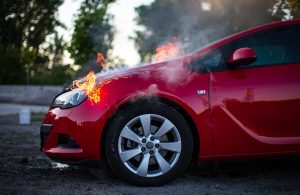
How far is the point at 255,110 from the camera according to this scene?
3980 mm

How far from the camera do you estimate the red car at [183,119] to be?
3.99 metres

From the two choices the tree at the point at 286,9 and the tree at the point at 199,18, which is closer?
the tree at the point at 286,9

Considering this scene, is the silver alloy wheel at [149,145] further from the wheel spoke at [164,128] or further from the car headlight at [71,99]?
the car headlight at [71,99]

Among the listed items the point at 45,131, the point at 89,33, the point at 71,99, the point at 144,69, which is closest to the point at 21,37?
the point at 89,33

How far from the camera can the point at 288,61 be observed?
4191 mm

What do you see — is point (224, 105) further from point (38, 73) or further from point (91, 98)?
point (38, 73)

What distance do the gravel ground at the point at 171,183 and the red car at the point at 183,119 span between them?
23 cm

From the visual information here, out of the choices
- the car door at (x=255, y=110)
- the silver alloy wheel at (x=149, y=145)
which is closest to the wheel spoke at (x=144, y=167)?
the silver alloy wheel at (x=149, y=145)

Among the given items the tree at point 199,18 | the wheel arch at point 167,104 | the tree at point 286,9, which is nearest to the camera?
the wheel arch at point 167,104

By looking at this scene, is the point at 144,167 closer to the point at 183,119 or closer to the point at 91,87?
the point at 183,119

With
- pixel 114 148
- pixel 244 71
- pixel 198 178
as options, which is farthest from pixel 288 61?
pixel 114 148

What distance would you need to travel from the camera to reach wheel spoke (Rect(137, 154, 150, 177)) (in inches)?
156

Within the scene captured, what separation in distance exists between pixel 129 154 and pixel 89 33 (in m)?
10.6

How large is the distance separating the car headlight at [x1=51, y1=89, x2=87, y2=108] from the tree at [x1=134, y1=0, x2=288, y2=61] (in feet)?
33.5
